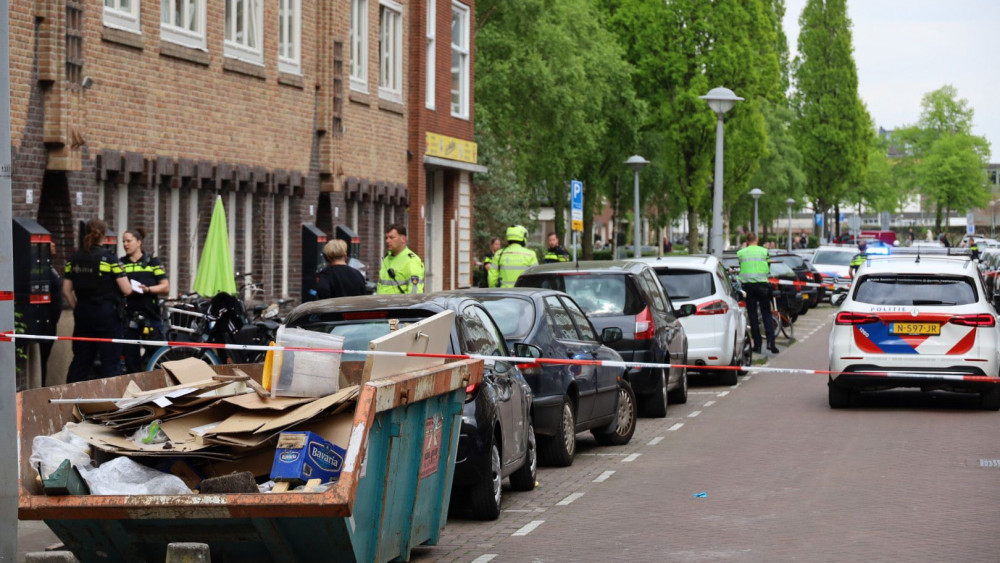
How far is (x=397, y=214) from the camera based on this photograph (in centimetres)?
3038

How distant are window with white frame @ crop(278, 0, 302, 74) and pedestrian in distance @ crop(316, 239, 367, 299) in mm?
9044

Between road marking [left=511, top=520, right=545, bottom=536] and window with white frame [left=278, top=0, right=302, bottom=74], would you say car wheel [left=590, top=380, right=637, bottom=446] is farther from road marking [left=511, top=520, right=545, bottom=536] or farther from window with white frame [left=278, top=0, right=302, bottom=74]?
window with white frame [left=278, top=0, right=302, bottom=74]

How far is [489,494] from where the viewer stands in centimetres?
995

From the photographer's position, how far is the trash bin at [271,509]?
6.93 meters

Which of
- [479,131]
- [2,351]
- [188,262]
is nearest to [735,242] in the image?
[479,131]

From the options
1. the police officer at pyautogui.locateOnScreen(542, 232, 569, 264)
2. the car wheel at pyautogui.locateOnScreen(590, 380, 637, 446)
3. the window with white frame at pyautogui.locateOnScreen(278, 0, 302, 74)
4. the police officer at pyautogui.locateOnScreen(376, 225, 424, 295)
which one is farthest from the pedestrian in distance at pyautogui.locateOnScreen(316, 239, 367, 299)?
the window with white frame at pyautogui.locateOnScreen(278, 0, 302, 74)

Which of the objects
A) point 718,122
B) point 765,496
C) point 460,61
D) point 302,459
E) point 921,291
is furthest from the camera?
point 460,61

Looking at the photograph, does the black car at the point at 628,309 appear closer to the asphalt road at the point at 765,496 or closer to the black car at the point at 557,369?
the asphalt road at the point at 765,496

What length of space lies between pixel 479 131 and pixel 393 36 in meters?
14.3

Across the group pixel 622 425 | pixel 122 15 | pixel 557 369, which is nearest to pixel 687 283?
pixel 622 425

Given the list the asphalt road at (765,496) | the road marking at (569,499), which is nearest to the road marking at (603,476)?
the asphalt road at (765,496)

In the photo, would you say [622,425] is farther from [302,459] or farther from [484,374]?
[302,459]

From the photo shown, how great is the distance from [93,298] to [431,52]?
58.3 ft

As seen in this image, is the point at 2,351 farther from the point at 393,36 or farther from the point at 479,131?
the point at 479,131
